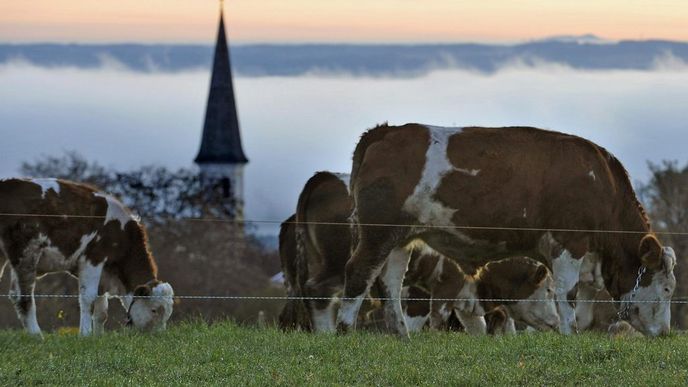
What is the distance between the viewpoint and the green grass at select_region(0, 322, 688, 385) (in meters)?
13.5

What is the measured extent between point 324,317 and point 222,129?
13327 cm

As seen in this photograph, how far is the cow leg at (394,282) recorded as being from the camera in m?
17.8

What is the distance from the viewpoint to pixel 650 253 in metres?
18.6

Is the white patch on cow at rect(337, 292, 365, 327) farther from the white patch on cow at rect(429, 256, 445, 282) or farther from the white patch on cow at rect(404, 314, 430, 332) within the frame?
the white patch on cow at rect(429, 256, 445, 282)

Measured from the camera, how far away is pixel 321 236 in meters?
21.4

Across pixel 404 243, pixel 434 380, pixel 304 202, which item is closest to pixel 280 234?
pixel 304 202

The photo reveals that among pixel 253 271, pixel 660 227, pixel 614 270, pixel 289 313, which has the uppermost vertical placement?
pixel 614 270

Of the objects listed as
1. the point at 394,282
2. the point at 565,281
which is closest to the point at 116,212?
the point at 394,282

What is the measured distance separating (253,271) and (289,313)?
164 feet

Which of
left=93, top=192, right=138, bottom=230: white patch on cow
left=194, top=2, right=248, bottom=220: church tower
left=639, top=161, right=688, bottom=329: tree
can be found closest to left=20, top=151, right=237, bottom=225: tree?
left=639, top=161, right=688, bottom=329: tree

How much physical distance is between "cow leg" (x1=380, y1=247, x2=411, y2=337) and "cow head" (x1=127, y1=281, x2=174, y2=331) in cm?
417

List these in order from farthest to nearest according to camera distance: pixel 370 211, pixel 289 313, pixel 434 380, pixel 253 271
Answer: pixel 253 271 < pixel 289 313 < pixel 370 211 < pixel 434 380

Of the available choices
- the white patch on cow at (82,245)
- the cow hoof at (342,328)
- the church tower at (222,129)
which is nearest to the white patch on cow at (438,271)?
the cow hoof at (342,328)

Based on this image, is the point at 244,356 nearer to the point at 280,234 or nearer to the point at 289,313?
the point at 289,313
